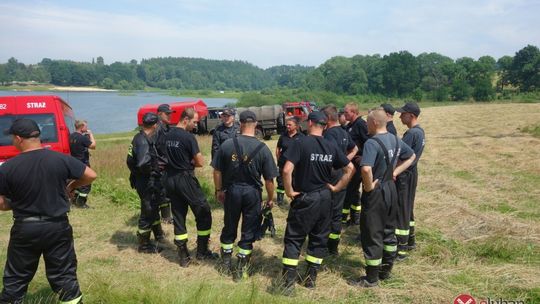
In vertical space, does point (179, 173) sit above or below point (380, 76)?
below

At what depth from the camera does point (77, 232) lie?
677 cm

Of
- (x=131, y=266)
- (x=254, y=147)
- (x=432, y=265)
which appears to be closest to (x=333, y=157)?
(x=254, y=147)

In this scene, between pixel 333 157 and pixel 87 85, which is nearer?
pixel 333 157

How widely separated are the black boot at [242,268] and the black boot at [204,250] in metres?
0.76

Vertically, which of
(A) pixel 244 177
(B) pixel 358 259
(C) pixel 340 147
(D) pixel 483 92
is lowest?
(B) pixel 358 259

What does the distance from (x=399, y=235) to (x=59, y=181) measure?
13.3ft

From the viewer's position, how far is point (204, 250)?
17.8ft

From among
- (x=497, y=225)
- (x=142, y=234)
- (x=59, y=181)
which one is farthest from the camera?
(x=497, y=225)

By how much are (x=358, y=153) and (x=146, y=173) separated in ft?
10.4

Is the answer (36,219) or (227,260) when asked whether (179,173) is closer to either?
(227,260)

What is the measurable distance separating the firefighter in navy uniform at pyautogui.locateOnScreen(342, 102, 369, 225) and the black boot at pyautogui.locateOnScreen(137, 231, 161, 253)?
3.07 metres

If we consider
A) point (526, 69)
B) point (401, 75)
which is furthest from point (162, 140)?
point (401, 75)

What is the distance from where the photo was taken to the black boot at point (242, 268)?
4754 mm

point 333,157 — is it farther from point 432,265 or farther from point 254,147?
point 432,265
